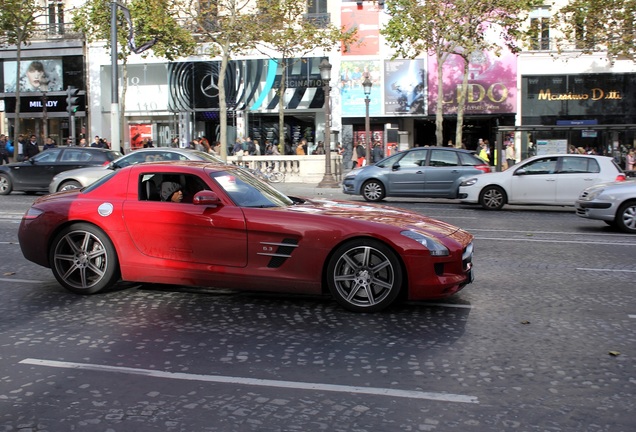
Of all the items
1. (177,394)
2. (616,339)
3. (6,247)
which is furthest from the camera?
(6,247)

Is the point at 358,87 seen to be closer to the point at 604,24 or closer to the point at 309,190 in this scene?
the point at 604,24

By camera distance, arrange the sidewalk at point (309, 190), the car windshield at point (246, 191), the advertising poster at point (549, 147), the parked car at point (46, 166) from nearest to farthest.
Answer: the car windshield at point (246, 191), the parked car at point (46, 166), the sidewalk at point (309, 190), the advertising poster at point (549, 147)

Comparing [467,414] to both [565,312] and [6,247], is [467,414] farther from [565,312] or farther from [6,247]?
[6,247]

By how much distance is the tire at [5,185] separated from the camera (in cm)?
2036

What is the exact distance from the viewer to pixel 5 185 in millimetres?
20453

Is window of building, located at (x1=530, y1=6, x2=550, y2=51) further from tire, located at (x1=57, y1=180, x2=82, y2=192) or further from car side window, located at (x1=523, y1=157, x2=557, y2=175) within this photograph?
tire, located at (x1=57, y1=180, x2=82, y2=192)

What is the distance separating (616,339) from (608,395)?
54.7 inches

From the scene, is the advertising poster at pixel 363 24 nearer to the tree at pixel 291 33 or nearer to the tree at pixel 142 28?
the tree at pixel 291 33

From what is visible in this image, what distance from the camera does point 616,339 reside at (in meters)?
5.50


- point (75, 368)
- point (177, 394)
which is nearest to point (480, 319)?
point (177, 394)

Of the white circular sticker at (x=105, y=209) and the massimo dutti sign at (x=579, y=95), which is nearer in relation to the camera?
the white circular sticker at (x=105, y=209)

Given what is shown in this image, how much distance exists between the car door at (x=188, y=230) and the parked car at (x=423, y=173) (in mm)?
12667

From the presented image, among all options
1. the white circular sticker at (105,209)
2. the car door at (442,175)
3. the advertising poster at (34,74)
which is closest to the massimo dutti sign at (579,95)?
the car door at (442,175)

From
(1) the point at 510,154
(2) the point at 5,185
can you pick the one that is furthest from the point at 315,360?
(1) the point at 510,154
